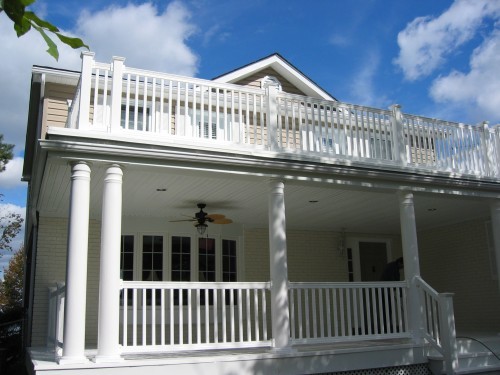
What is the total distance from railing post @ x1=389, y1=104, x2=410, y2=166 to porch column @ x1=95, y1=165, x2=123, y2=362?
16.7 feet

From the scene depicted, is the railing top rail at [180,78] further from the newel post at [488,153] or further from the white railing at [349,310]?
the newel post at [488,153]

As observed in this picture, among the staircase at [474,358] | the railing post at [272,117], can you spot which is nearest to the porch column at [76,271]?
the railing post at [272,117]

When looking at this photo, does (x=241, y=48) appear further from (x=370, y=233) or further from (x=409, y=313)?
(x=409, y=313)

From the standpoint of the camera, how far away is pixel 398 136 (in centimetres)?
970

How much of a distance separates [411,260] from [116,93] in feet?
18.3

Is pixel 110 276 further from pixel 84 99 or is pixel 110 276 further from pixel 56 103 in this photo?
pixel 56 103

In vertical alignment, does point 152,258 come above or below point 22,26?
below

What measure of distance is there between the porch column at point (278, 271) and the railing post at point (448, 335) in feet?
8.46

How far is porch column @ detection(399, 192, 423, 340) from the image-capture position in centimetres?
878

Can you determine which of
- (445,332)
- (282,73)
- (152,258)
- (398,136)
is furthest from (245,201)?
(282,73)

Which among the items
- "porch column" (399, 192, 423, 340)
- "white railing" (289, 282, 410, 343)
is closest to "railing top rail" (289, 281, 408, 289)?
"white railing" (289, 282, 410, 343)

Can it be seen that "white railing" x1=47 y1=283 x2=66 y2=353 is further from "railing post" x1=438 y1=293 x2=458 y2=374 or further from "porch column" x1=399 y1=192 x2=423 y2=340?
"railing post" x1=438 y1=293 x2=458 y2=374

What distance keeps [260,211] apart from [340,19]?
6072 mm

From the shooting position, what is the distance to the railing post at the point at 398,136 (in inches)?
376
